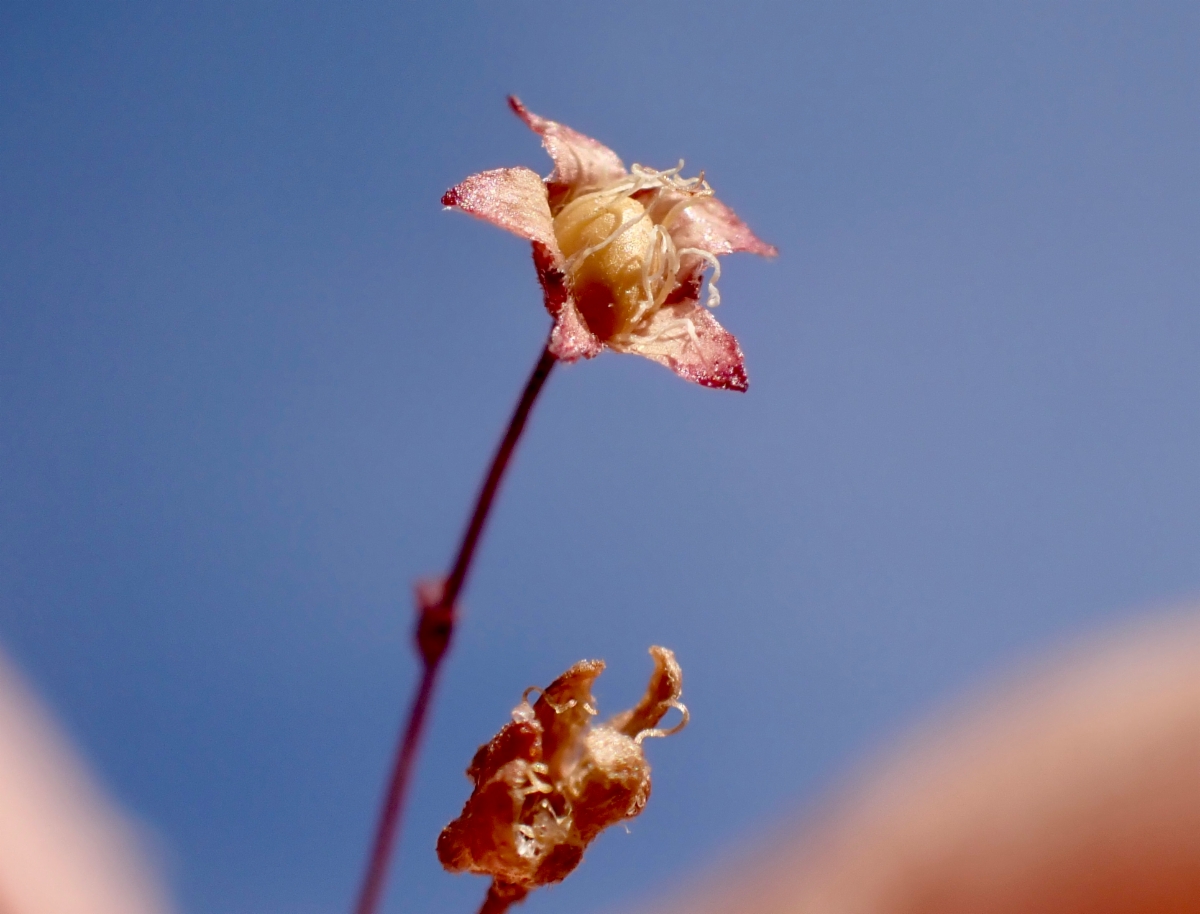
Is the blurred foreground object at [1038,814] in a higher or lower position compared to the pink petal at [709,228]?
higher

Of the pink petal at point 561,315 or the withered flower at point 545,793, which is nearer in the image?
the pink petal at point 561,315

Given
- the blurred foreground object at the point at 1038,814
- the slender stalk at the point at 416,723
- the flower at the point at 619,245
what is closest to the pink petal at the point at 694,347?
the flower at the point at 619,245

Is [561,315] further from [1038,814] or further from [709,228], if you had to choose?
[1038,814]

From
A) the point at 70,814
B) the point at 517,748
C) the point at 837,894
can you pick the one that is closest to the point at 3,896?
the point at 837,894

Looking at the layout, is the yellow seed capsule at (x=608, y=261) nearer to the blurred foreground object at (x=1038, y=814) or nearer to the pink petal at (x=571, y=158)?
the pink petal at (x=571, y=158)

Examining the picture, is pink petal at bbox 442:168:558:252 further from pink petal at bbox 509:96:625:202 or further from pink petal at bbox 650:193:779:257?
pink petal at bbox 650:193:779:257

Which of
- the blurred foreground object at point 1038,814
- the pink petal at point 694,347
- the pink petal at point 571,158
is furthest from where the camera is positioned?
the blurred foreground object at point 1038,814

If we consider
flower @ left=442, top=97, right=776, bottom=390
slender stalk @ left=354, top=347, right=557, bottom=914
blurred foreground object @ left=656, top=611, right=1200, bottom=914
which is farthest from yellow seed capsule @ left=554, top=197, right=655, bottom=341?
blurred foreground object @ left=656, top=611, right=1200, bottom=914
